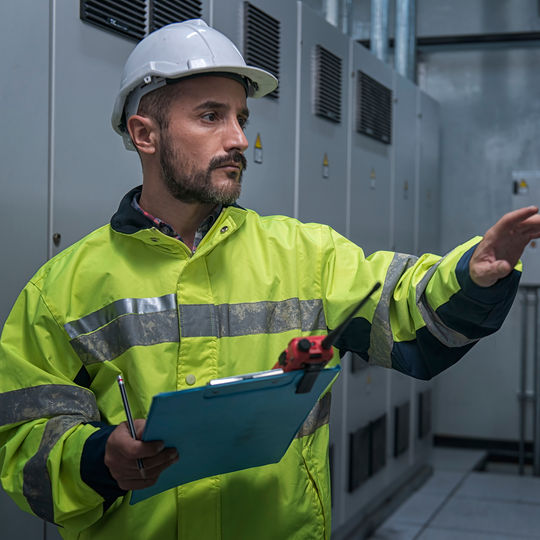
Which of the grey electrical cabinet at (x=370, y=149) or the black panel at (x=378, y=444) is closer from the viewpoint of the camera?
the grey electrical cabinet at (x=370, y=149)

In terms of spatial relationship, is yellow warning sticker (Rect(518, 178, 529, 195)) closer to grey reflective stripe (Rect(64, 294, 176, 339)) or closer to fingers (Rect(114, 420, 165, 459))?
grey reflective stripe (Rect(64, 294, 176, 339))

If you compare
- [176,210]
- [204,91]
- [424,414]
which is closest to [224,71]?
[204,91]

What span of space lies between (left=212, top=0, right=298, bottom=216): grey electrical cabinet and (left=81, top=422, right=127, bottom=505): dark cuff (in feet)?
4.56

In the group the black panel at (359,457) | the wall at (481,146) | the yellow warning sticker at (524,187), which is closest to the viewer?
the black panel at (359,457)

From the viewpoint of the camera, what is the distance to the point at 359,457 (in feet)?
10.5

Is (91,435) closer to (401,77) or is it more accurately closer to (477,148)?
(401,77)

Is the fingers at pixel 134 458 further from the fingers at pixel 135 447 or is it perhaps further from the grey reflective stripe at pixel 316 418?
the grey reflective stripe at pixel 316 418

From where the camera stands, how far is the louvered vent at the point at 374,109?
320 centimetres

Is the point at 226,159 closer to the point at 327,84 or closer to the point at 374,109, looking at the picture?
the point at 327,84

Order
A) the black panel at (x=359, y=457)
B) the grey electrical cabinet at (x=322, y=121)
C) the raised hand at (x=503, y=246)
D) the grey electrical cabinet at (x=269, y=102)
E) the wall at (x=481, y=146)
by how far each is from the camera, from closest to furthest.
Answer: the raised hand at (x=503, y=246) < the grey electrical cabinet at (x=269, y=102) < the grey electrical cabinet at (x=322, y=121) < the black panel at (x=359, y=457) < the wall at (x=481, y=146)

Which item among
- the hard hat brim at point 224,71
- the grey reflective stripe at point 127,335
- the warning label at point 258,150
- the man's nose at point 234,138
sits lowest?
the grey reflective stripe at point 127,335

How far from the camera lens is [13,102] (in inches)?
59.0

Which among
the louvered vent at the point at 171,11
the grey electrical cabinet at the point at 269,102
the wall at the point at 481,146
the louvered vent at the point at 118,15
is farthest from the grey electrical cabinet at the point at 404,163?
the louvered vent at the point at 118,15

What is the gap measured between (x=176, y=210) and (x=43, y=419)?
0.48 metres
